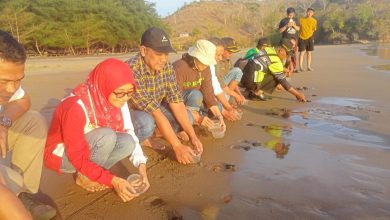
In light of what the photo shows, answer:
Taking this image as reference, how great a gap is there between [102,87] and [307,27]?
28.5 feet

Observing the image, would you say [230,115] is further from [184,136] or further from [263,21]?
[263,21]

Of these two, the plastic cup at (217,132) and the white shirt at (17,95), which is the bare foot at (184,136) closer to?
the plastic cup at (217,132)

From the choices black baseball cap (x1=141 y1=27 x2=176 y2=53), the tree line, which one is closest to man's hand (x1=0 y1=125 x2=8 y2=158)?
black baseball cap (x1=141 y1=27 x2=176 y2=53)

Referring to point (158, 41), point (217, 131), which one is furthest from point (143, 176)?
point (217, 131)

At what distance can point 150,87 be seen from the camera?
3.38 metres

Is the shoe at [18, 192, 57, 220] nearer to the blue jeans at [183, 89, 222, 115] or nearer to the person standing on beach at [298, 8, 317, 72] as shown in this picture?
the blue jeans at [183, 89, 222, 115]

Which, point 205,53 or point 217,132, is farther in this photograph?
point 217,132

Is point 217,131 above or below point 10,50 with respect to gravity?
below

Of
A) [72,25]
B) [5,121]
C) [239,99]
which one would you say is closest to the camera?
[5,121]

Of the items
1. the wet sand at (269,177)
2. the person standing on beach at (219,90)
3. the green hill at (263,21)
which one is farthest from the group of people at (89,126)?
the green hill at (263,21)

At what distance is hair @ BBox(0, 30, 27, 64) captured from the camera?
192 cm

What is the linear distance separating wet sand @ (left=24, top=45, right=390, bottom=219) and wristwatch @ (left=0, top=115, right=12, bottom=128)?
643 mm

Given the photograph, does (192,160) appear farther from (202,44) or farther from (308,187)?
(202,44)

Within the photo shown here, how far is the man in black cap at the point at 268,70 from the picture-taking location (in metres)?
5.82
